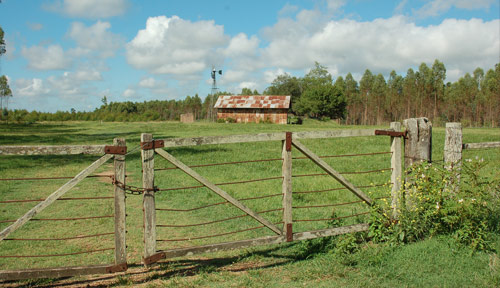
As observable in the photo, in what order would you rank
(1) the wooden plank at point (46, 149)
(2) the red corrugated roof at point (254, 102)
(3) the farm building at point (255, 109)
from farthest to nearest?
1. (2) the red corrugated roof at point (254, 102)
2. (3) the farm building at point (255, 109)
3. (1) the wooden plank at point (46, 149)

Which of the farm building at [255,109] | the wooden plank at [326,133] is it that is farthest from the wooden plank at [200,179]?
the farm building at [255,109]

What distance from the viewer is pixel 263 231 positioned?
23.6 ft

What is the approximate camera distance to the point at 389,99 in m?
89.6

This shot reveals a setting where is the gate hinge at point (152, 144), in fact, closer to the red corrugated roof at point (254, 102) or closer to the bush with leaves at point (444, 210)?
the bush with leaves at point (444, 210)

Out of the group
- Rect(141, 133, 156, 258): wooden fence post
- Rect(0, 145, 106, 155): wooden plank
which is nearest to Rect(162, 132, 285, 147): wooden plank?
Rect(141, 133, 156, 258): wooden fence post

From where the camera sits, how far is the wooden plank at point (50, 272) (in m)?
4.43

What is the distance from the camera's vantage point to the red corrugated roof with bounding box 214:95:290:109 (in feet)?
213

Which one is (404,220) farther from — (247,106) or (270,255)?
(247,106)

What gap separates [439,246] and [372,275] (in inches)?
46.1

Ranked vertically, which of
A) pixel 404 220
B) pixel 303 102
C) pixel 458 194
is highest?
pixel 303 102

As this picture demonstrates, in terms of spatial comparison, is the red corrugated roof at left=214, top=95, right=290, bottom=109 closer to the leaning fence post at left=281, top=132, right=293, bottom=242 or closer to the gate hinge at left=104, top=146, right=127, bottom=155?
the leaning fence post at left=281, top=132, right=293, bottom=242

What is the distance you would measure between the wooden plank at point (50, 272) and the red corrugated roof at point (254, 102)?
59994 mm

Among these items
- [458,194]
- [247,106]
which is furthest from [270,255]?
[247,106]

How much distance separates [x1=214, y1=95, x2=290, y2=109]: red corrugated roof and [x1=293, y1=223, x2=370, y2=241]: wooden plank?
58.4 meters
